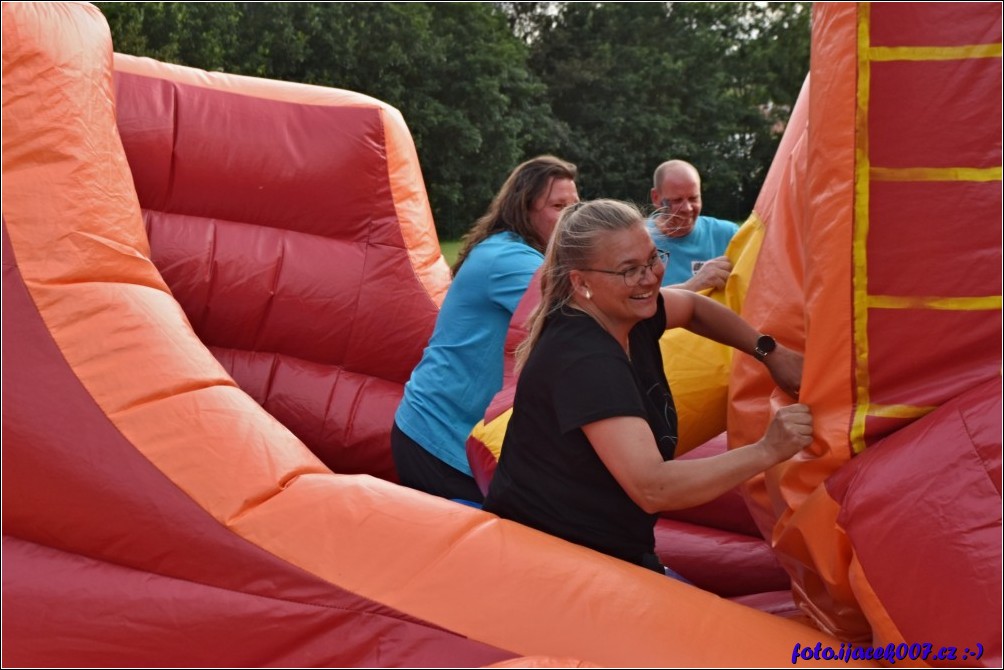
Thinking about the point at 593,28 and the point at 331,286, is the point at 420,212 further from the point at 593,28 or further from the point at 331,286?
the point at 593,28

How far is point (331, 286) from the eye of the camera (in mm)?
3564

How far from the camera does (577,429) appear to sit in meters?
1.76

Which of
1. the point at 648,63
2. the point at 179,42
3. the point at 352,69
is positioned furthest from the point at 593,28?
the point at 179,42

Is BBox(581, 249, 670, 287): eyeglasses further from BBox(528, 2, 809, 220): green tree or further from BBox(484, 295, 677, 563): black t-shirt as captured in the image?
BBox(528, 2, 809, 220): green tree

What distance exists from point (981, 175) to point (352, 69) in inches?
583

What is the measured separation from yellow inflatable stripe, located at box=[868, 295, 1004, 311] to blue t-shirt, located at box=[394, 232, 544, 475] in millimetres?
1074

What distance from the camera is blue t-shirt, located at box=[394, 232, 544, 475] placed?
2.64 meters

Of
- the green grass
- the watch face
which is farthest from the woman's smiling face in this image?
the green grass

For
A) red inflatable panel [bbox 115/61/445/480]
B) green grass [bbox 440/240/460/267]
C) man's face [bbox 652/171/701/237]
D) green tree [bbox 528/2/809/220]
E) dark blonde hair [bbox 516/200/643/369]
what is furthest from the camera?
green tree [bbox 528/2/809/220]

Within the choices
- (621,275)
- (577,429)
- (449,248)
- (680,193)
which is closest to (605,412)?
(577,429)

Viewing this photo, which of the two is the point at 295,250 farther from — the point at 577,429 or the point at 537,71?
the point at 537,71

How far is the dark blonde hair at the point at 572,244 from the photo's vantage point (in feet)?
6.01

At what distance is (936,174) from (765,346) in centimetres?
45

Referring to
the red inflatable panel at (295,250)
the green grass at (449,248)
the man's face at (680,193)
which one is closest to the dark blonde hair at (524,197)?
the red inflatable panel at (295,250)
